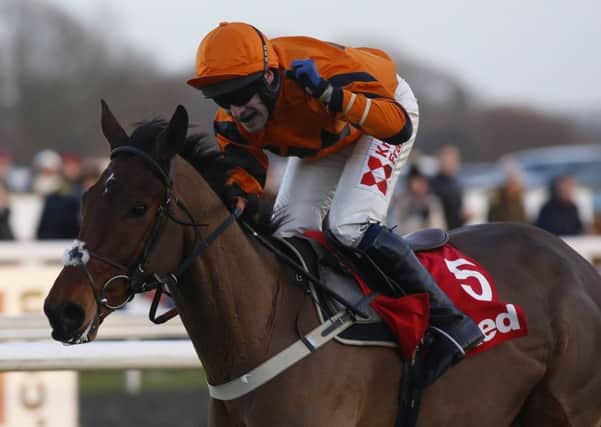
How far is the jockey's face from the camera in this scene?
3.74m

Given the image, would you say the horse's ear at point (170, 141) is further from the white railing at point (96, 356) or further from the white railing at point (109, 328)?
the white railing at point (109, 328)

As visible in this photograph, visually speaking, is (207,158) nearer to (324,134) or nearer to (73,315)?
(324,134)

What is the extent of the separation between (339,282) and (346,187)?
1.12 feet

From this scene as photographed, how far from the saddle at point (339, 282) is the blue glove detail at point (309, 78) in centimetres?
53

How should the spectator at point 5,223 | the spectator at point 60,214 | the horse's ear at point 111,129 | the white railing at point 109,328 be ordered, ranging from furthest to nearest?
the spectator at point 5,223, the spectator at point 60,214, the white railing at point 109,328, the horse's ear at point 111,129

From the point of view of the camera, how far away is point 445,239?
4.25 metres

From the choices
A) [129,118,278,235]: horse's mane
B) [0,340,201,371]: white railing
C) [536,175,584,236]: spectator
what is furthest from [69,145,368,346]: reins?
[536,175,584,236]: spectator

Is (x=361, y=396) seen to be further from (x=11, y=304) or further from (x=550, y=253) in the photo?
(x=11, y=304)

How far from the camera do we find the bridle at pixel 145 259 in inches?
129

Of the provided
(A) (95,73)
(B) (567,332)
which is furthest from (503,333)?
(A) (95,73)

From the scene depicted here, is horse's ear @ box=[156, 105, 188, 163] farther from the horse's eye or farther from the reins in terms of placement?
the horse's eye

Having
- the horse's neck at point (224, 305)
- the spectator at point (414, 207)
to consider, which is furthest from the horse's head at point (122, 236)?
the spectator at point (414, 207)

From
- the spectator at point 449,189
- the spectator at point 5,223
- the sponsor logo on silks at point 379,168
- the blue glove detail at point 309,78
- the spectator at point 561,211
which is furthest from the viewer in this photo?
the spectator at point 561,211

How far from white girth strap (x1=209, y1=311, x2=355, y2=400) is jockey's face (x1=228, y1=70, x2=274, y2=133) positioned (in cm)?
67
